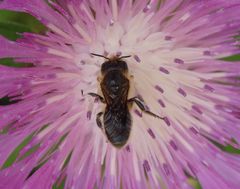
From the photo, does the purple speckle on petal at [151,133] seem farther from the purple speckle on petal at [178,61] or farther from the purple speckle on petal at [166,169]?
the purple speckle on petal at [178,61]

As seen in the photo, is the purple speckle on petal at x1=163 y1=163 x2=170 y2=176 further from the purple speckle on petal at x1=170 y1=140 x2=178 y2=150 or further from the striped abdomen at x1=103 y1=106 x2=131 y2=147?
the striped abdomen at x1=103 y1=106 x2=131 y2=147

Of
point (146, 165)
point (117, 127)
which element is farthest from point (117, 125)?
point (146, 165)

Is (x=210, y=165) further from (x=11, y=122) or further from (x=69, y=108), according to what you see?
(x=11, y=122)

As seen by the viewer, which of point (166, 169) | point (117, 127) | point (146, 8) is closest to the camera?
point (117, 127)

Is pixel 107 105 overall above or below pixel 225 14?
below

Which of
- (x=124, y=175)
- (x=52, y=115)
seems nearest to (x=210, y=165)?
(x=124, y=175)

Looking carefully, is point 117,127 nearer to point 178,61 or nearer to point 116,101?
point 116,101

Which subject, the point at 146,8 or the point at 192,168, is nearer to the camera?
the point at 146,8
